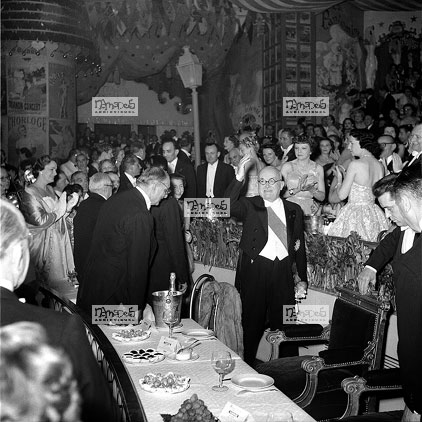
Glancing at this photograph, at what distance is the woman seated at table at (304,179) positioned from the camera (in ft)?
19.8

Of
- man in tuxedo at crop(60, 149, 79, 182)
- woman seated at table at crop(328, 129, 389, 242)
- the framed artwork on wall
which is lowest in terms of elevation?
woman seated at table at crop(328, 129, 389, 242)

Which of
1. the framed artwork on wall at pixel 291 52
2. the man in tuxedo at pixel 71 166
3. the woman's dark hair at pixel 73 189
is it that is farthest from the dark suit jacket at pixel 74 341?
the framed artwork on wall at pixel 291 52

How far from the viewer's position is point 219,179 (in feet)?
25.0

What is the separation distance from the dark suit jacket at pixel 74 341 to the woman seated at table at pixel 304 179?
4659 millimetres

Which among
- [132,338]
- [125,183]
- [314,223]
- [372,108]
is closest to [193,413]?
[132,338]

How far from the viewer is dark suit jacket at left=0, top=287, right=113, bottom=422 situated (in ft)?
4.65

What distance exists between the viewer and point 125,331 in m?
3.36

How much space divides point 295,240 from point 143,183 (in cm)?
118

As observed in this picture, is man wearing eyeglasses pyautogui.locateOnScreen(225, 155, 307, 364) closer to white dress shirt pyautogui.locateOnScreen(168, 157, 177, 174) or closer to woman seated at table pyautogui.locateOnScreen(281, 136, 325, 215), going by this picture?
woman seated at table pyautogui.locateOnScreen(281, 136, 325, 215)

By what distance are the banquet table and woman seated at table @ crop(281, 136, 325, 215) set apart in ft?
9.99

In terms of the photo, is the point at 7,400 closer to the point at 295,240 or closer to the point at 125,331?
the point at 125,331

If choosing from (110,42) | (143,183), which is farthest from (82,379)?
(110,42)

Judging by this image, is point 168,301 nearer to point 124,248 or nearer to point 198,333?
point 198,333

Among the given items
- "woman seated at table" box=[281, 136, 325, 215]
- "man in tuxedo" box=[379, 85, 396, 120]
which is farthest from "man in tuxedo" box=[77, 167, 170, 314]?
"man in tuxedo" box=[379, 85, 396, 120]
